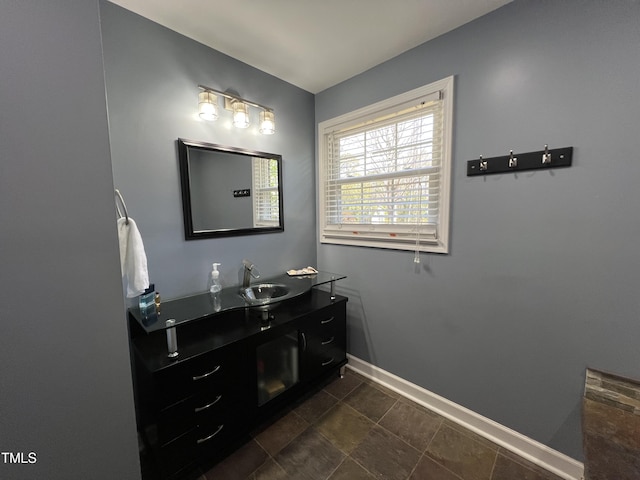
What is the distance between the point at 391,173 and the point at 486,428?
1.77m

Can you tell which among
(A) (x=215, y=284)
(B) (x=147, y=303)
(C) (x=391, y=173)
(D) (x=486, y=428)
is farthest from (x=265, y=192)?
(D) (x=486, y=428)

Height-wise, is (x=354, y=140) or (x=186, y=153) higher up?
(x=354, y=140)

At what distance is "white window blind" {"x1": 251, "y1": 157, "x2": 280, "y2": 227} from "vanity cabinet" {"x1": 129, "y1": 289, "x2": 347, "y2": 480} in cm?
71

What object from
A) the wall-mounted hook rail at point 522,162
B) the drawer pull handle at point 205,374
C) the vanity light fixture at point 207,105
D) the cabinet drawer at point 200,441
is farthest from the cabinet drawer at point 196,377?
the wall-mounted hook rail at point 522,162

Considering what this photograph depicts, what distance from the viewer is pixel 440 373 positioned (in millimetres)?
1723

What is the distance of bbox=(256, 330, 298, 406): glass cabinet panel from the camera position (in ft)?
5.04

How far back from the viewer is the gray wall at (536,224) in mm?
1109

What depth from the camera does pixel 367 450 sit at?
146cm

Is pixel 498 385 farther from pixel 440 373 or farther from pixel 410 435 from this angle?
pixel 410 435

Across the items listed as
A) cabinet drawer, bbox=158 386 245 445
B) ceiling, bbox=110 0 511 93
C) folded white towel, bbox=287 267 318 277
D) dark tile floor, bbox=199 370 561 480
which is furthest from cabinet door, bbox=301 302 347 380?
ceiling, bbox=110 0 511 93

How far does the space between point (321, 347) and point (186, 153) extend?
5.30 ft

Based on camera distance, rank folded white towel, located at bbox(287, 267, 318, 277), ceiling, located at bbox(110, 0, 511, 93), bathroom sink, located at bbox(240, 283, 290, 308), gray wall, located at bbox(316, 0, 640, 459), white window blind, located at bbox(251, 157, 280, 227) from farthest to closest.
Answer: folded white towel, located at bbox(287, 267, 318, 277)
white window blind, located at bbox(251, 157, 280, 227)
bathroom sink, located at bbox(240, 283, 290, 308)
ceiling, located at bbox(110, 0, 511, 93)
gray wall, located at bbox(316, 0, 640, 459)

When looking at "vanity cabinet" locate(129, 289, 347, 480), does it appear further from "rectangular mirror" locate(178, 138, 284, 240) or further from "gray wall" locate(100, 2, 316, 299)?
"rectangular mirror" locate(178, 138, 284, 240)

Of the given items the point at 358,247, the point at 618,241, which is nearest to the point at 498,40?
the point at 618,241
